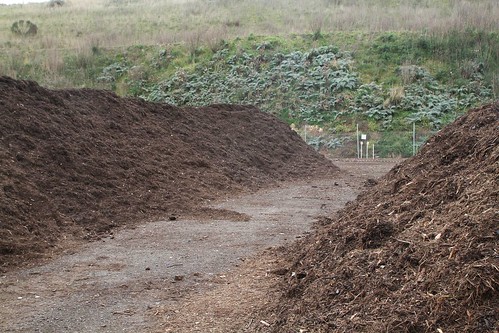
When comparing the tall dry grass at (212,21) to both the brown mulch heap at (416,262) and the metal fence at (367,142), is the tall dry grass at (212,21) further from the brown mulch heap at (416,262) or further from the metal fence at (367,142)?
the brown mulch heap at (416,262)

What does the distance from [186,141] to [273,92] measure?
14.7 m

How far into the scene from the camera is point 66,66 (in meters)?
35.7

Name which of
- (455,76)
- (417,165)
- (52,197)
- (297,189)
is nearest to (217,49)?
(455,76)

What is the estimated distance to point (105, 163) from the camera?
12500 millimetres

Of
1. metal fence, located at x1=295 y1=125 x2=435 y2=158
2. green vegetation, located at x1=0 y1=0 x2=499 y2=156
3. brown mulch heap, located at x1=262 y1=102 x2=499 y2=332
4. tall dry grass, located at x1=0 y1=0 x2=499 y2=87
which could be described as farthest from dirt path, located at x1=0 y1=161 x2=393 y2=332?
tall dry grass, located at x1=0 y1=0 x2=499 y2=87

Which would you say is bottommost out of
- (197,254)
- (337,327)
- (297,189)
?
(297,189)

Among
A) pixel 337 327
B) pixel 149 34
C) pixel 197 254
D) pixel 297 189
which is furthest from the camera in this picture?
pixel 149 34

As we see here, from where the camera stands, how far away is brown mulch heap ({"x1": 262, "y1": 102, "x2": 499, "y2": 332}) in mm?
3791

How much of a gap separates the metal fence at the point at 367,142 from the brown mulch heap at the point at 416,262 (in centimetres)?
1864

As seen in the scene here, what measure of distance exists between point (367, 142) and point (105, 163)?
51.8 feet

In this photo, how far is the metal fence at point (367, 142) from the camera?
2512 centimetres

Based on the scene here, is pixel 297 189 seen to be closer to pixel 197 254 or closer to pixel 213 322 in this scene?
pixel 197 254

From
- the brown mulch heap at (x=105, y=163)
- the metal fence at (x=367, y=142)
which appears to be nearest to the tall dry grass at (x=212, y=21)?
the metal fence at (x=367, y=142)

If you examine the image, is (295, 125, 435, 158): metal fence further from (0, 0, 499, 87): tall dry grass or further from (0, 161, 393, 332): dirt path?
(0, 161, 393, 332): dirt path
